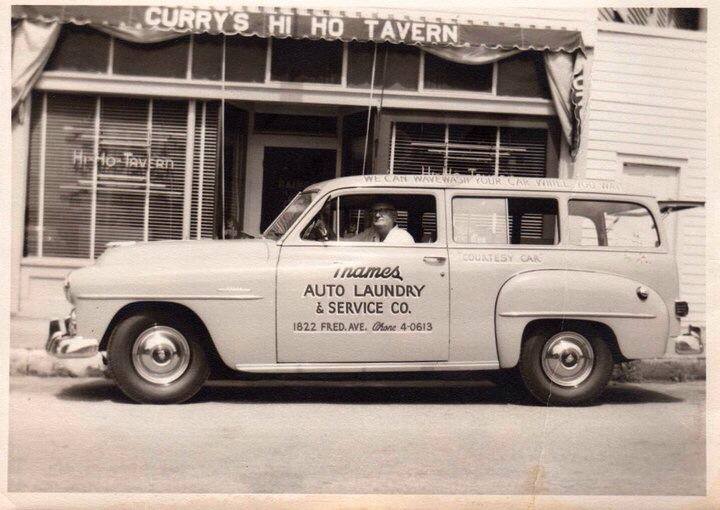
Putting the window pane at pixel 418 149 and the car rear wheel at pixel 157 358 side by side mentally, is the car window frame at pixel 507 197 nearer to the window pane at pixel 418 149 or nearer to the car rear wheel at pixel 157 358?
the window pane at pixel 418 149

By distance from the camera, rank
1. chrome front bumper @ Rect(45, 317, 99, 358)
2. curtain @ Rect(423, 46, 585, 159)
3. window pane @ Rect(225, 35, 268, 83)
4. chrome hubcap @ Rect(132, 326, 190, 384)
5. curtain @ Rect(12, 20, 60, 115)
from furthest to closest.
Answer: window pane @ Rect(225, 35, 268, 83)
curtain @ Rect(423, 46, 585, 159)
curtain @ Rect(12, 20, 60, 115)
chrome hubcap @ Rect(132, 326, 190, 384)
chrome front bumper @ Rect(45, 317, 99, 358)

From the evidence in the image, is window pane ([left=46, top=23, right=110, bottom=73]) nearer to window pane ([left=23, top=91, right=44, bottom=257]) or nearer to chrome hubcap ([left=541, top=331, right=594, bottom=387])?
window pane ([left=23, top=91, right=44, bottom=257])

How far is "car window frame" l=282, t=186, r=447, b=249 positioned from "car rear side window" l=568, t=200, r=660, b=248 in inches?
36.7

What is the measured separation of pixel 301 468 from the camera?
4.30 metres

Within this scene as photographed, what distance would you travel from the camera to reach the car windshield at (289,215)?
17.0ft

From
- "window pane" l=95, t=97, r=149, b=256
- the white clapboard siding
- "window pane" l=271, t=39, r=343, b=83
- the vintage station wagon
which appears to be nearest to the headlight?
the vintage station wagon

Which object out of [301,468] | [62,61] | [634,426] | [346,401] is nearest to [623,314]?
[634,426]

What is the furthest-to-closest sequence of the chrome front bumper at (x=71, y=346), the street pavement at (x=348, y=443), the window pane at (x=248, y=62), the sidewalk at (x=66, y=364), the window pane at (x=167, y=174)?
the window pane at (x=248, y=62)
the window pane at (x=167, y=174)
the sidewalk at (x=66, y=364)
the chrome front bumper at (x=71, y=346)
the street pavement at (x=348, y=443)

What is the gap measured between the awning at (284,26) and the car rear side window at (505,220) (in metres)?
1.40

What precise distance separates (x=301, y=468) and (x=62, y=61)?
3704 mm

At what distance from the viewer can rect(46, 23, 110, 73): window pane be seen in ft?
19.1

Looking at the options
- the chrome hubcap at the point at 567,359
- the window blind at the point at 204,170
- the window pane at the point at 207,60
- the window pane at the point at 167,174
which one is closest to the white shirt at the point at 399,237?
the chrome hubcap at the point at 567,359

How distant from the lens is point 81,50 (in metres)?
5.90

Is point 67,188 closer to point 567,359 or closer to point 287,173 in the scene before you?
point 287,173
